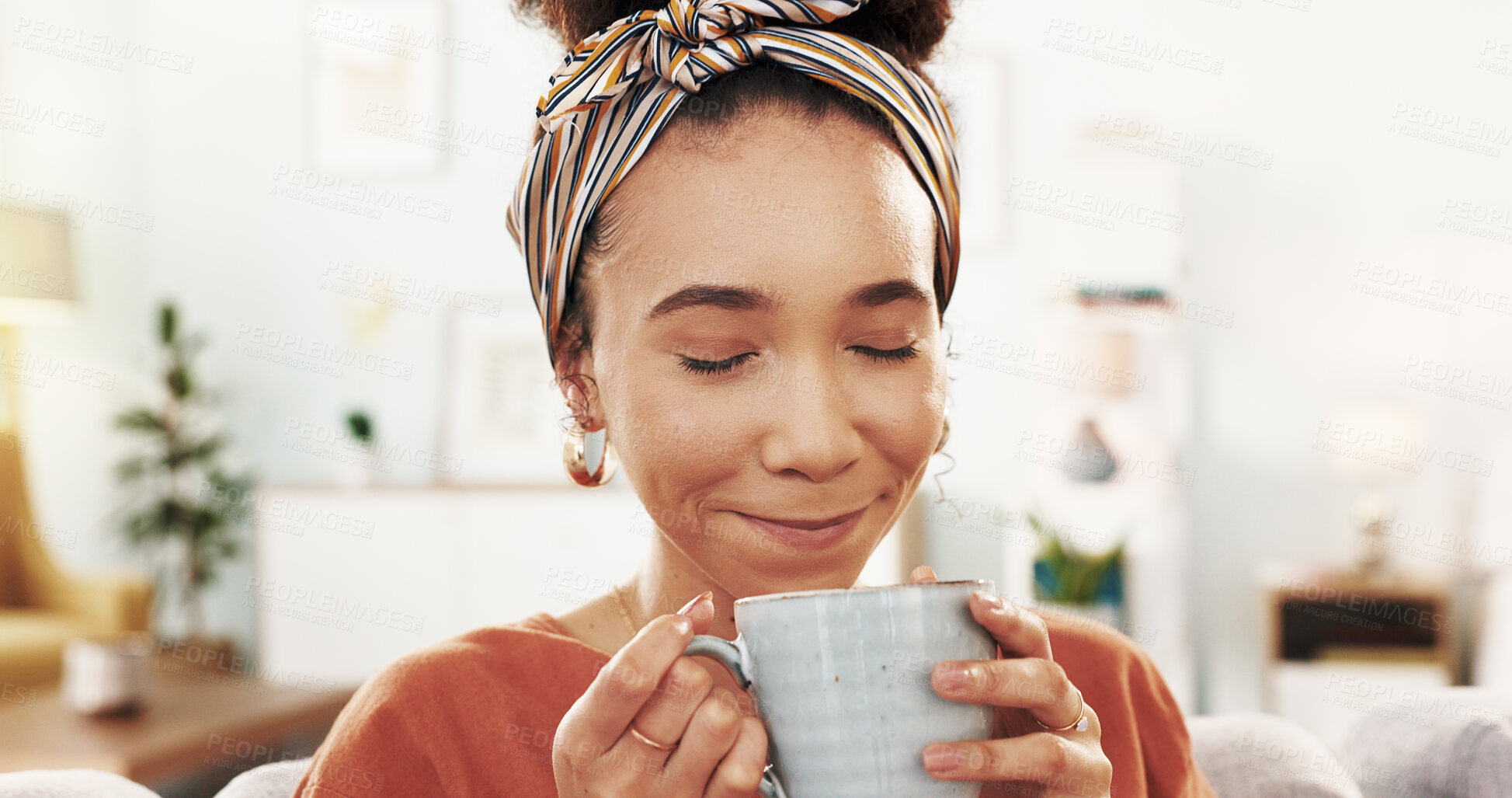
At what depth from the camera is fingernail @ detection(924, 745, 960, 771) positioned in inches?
23.8

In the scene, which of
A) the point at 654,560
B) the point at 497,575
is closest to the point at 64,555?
the point at 497,575

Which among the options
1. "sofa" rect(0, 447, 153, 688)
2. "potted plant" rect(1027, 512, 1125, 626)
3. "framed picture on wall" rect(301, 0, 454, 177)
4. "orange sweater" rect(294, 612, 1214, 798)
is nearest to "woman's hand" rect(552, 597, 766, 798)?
"orange sweater" rect(294, 612, 1214, 798)

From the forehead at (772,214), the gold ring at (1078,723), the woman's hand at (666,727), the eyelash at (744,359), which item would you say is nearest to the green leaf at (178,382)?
the forehead at (772,214)

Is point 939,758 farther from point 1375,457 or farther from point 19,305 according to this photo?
point 19,305

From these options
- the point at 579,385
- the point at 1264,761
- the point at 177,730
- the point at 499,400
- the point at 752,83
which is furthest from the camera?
the point at 499,400

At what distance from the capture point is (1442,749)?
112 cm

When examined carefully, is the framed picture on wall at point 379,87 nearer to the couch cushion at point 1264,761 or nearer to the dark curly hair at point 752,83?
the dark curly hair at point 752,83

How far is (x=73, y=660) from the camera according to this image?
307cm

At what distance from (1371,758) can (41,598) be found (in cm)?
532

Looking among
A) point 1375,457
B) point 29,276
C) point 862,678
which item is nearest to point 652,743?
point 862,678

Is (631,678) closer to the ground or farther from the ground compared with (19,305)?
closer to the ground

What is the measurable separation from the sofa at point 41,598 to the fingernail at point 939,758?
4.69 m

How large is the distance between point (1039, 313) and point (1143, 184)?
2.14 ft

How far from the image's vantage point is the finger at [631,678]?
24.9 inches
